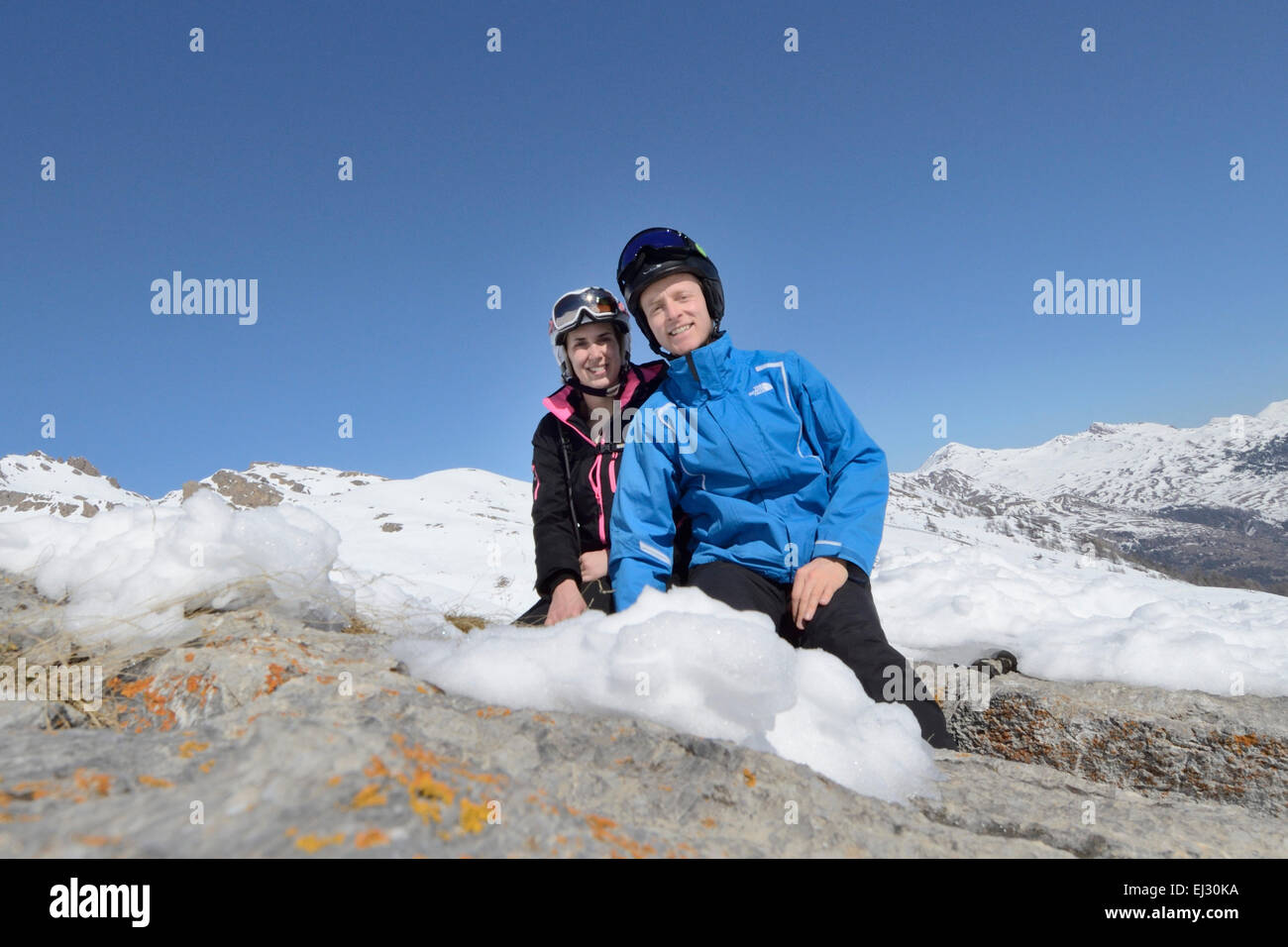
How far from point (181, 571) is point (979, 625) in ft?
18.7

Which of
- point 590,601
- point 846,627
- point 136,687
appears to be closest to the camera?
point 136,687

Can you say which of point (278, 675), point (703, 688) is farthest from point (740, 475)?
point (278, 675)

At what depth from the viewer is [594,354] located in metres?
5.43

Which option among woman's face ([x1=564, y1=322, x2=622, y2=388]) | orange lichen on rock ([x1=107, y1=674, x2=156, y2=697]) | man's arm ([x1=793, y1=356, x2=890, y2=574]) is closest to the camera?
orange lichen on rock ([x1=107, y1=674, x2=156, y2=697])

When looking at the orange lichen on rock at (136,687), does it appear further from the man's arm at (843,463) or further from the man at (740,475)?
the man's arm at (843,463)

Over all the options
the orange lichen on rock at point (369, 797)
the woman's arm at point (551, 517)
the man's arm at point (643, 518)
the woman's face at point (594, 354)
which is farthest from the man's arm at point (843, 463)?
the orange lichen on rock at point (369, 797)

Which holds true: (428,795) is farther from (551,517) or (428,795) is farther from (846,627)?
(551,517)

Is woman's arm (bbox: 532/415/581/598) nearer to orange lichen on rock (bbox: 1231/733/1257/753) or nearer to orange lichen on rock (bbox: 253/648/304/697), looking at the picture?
orange lichen on rock (bbox: 253/648/304/697)

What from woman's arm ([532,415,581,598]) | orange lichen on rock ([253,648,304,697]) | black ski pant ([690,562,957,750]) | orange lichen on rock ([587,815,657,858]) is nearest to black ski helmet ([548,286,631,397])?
woman's arm ([532,415,581,598])

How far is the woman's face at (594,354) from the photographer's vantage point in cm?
544

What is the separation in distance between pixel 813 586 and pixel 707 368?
1.61m

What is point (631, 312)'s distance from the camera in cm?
491

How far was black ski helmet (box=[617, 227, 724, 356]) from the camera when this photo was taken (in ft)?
15.1
